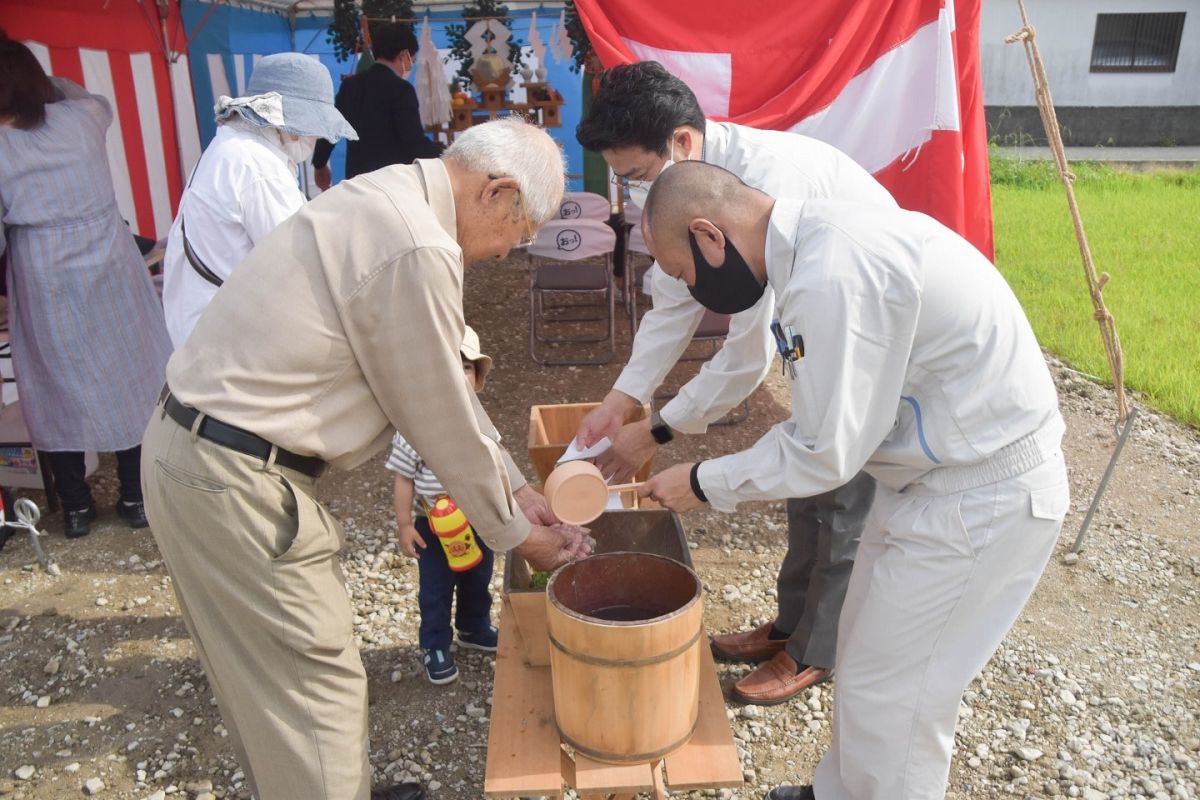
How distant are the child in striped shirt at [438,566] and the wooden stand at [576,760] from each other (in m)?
0.80

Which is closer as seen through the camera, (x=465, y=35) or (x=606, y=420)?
(x=606, y=420)

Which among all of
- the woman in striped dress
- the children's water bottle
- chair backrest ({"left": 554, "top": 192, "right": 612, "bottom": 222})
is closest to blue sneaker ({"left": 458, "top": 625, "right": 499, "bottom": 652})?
the children's water bottle

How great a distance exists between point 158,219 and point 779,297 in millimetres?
5343

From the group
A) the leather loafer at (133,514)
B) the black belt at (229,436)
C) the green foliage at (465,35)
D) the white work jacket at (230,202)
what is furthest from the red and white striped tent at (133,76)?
the black belt at (229,436)

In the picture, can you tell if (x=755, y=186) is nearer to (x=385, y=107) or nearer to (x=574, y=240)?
(x=574, y=240)

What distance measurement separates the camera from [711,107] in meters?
4.07

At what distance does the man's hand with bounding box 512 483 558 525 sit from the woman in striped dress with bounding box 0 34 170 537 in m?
2.66

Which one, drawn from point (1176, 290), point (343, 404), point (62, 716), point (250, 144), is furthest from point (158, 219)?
point (1176, 290)

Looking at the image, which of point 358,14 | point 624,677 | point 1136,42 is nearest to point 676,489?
point 624,677

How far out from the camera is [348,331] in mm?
1744

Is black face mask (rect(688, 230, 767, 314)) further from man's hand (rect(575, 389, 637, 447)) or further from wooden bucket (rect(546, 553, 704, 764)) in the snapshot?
man's hand (rect(575, 389, 637, 447))

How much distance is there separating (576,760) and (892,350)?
3.68 ft

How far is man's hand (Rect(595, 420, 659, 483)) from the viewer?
9.01 feet

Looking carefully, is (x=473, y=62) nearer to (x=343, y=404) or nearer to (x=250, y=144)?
(x=250, y=144)
